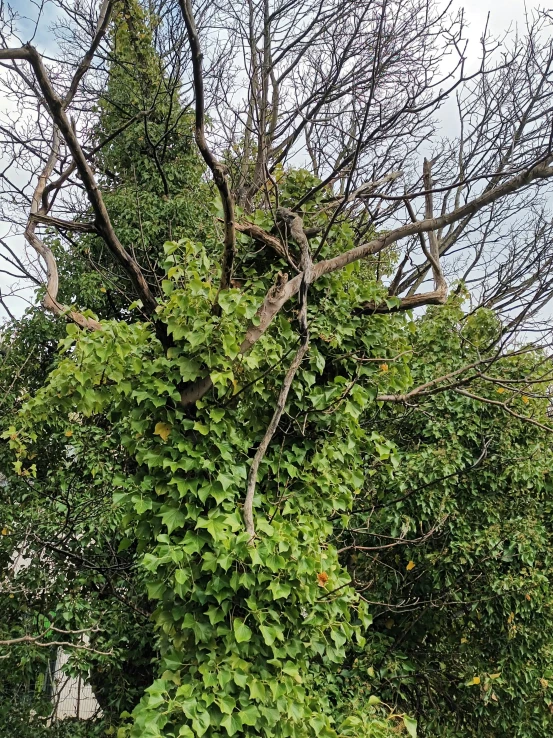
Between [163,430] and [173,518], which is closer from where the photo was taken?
[173,518]

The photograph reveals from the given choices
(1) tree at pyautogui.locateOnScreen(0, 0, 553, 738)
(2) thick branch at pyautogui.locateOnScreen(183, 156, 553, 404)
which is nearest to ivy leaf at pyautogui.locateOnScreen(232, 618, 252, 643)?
(1) tree at pyautogui.locateOnScreen(0, 0, 553, 738)

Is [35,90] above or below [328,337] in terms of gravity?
above

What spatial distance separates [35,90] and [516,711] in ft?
21.0

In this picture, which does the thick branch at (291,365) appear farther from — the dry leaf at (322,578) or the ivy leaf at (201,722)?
the ivy leaf at (201,722)

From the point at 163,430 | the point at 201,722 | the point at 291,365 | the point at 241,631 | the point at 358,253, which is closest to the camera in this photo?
the point at 201,722

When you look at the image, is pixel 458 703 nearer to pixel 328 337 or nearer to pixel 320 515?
pixel 320 515

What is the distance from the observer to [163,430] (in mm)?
2475

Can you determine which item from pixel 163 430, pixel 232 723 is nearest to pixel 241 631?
pixel 232 723

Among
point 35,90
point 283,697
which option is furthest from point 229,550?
point 35,90

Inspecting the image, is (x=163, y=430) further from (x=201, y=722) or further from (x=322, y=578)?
(x=201, y=722)

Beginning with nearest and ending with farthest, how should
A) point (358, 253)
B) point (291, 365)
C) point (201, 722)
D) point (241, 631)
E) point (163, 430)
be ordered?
1. point (201, 722)
2. point (241, 631)
3. point (163, 430)
4. point (291, 365)
5. point (358, 253)

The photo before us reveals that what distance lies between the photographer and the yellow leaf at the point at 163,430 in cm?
246

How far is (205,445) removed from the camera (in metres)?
2.49

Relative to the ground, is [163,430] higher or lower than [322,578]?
higher
